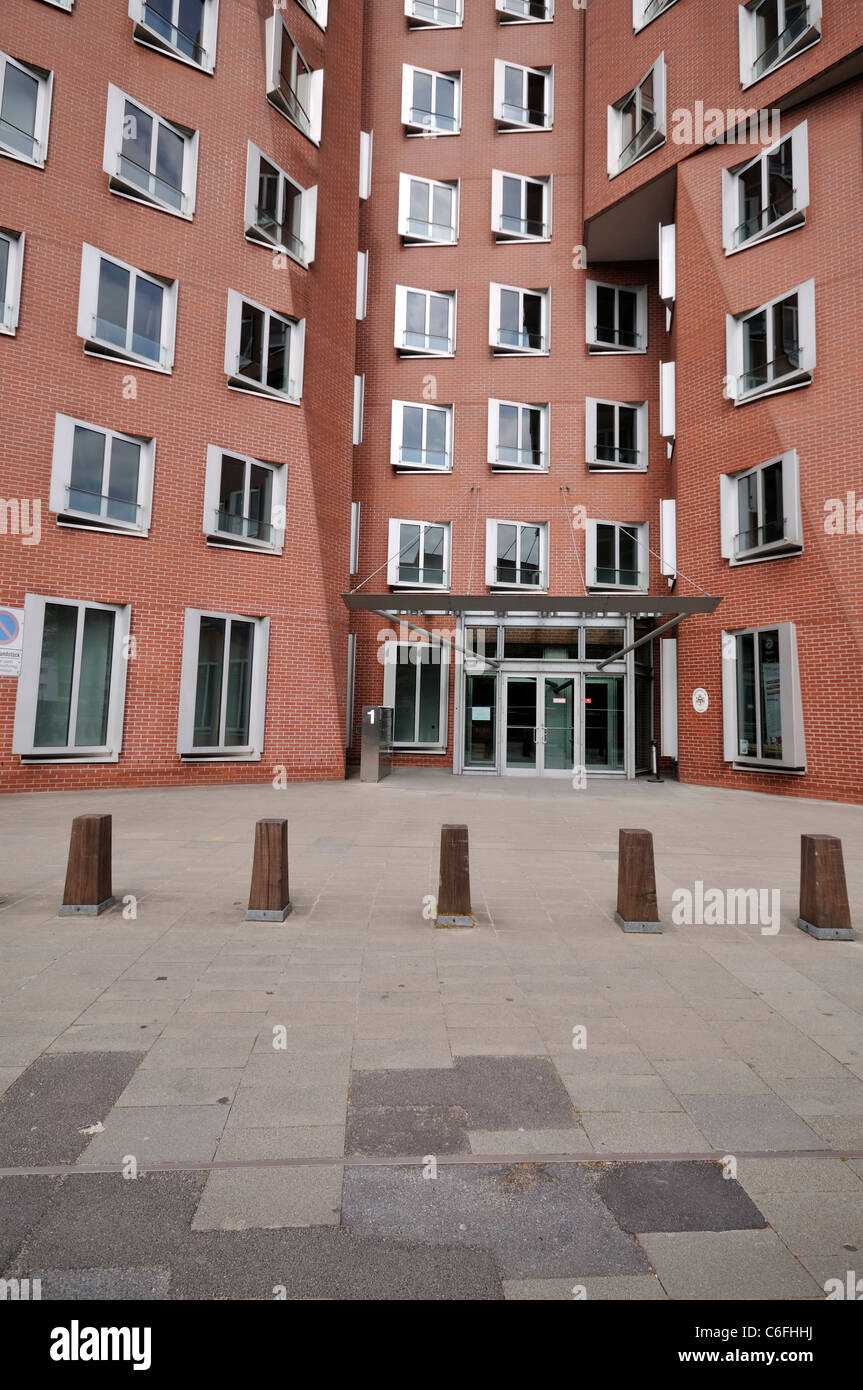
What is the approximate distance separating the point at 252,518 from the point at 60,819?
25.6 ft

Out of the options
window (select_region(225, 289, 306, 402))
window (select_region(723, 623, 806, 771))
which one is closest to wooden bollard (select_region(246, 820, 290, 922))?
window (select_region(723, 623, 806, 771))

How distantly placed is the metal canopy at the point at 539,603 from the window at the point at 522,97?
1488 centimetres

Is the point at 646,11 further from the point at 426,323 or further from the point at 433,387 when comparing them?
the point at 433,387

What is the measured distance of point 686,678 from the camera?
17.8 meters

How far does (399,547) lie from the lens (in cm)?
2078

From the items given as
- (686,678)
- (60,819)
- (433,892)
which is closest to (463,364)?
(686,678)

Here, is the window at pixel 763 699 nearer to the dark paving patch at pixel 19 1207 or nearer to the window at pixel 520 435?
the window at pixel 520 435

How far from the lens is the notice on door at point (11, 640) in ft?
40.4

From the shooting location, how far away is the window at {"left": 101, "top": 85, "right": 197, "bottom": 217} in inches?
546

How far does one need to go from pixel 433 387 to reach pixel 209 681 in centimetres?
1101

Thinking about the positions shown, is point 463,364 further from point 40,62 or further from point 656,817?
point 656,817

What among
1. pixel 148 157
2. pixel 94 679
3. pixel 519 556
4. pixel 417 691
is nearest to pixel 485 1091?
pixel 94 679

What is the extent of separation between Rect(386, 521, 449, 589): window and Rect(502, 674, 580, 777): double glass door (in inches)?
144

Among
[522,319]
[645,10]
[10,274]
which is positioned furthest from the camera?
[522,319]
